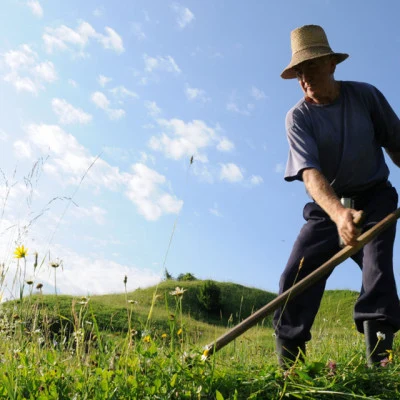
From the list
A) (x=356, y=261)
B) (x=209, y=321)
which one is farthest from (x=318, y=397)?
(x=209, y=321)

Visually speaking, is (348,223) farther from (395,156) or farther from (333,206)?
(395,156)

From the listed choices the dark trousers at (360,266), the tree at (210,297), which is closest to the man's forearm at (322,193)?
the dark trousers at (360,266)

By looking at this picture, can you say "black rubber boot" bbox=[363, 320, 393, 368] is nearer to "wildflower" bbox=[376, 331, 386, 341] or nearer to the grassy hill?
"wildflower" bbox=[376, 331, 386, 341]

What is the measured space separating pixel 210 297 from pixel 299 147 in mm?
15376

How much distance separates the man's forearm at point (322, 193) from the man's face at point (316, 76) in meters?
0.64

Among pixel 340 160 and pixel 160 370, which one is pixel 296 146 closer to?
pixel 340 160

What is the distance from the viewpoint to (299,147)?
395cm

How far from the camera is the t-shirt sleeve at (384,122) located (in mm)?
4086

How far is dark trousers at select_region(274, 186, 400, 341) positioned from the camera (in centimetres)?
372

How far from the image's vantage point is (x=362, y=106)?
13.5 feet

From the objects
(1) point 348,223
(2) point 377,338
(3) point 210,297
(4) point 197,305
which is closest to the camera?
(1) point 348,223

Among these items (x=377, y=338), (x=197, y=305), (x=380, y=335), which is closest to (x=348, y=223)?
(x=380, y=335)

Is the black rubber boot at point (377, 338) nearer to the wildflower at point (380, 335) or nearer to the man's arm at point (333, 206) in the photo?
the wildflower at point (380, 335)

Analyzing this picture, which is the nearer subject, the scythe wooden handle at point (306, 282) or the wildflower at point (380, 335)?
the scythe wooden handle at point (306, 282)
